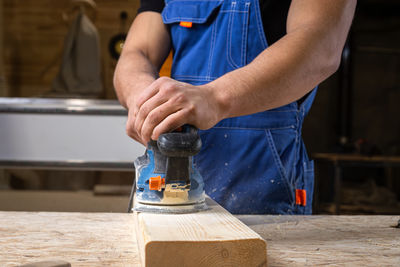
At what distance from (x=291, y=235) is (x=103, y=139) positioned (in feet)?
5.40

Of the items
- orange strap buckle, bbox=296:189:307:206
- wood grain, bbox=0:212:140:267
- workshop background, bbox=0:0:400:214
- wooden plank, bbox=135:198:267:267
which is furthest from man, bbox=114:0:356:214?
workshop background, bbox=0:0:400:214

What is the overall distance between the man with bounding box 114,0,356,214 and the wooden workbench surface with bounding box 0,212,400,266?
183 mm

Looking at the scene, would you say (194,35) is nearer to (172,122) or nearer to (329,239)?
(172,122)

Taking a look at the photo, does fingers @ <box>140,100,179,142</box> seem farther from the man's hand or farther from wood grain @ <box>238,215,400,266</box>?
wood grain @ <box>238,215,400,266</box>

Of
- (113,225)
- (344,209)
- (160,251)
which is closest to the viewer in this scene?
(160,251)

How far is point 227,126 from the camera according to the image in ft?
4.35

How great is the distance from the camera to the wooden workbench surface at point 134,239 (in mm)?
793

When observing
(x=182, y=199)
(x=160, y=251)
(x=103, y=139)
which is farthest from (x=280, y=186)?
(x=103, y=139)

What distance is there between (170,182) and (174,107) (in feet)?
0.52

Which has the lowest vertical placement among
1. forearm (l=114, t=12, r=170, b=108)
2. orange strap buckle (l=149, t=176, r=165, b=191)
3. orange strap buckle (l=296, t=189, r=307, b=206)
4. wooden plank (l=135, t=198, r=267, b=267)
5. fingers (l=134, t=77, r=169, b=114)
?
orange strap buckle (l=296, t=189, r=307, b=206)

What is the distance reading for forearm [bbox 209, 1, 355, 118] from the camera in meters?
1.03

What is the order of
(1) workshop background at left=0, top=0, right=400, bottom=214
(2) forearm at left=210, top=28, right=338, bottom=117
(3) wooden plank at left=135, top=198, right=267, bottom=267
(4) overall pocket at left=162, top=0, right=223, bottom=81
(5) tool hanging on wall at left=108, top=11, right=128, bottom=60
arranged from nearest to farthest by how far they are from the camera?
(3) wooden plank at left=135, top=198, right=267, bottom=267 < (2) forearm at left=210, top=28, right=338, bottom=117 < (4) overall pocket at left=162, top=0, right=223, bottom=81 < (1) workshop background at left=0, top=0, right=400, bottom=214 < (5) tool hanging on wall at left=108, top=11, right=128, bottom=60

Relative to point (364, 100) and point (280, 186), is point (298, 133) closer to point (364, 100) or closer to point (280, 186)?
point (280, 186)

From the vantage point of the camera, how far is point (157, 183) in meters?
0.95
